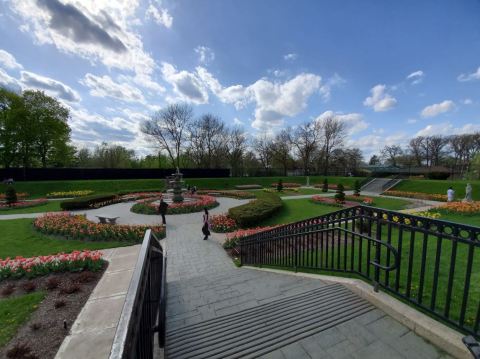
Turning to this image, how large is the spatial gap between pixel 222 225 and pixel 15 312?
6.91m

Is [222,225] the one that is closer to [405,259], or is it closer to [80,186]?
[405,259]

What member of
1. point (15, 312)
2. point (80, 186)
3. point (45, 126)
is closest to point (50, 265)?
point (15, 312)

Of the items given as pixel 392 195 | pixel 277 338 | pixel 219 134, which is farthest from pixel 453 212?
pixel 219 134

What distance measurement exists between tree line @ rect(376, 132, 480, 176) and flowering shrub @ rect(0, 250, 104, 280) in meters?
56.2

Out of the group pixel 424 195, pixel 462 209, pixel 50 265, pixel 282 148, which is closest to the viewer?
pixel 50 265

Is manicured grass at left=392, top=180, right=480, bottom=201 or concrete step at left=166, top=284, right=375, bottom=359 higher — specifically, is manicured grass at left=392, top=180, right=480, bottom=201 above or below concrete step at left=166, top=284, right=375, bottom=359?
below

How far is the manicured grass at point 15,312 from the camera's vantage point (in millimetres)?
3244

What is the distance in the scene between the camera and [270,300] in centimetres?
320

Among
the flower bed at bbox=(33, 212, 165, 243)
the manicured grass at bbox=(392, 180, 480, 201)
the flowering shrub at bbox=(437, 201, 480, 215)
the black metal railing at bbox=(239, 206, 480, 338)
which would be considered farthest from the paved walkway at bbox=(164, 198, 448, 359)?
the manicured grass at bbox=(392, 180, 480, 201)

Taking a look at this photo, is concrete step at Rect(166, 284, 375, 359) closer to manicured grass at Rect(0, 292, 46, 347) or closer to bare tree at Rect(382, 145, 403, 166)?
manicured grass at Rect(0, 292, 46, 347)

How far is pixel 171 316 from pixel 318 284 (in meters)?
2.28

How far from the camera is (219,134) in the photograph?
4100 centimetres

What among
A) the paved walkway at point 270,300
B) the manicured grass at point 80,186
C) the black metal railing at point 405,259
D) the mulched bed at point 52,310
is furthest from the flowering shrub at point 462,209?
Result: the manicured grass at point 80,186

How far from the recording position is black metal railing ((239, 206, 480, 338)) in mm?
2113
